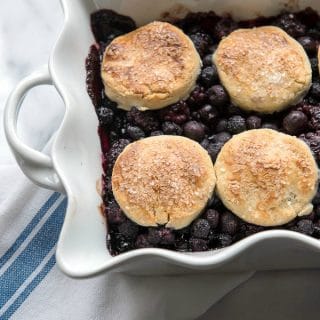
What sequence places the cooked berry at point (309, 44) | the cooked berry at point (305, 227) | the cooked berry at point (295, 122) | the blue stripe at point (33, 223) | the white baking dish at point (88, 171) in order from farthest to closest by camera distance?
the blue stripe at point (33, 223) → the cooked berry at point (309, 44) → the cooked berry at point (295, 122) → the cooked berry at point (305, 227) → the white baking dish at point (88, 171)

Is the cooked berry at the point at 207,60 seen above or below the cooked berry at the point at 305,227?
above

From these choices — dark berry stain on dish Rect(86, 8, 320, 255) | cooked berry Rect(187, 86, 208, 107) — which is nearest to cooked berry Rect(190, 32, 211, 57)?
dark berry stain on dish Rect(86, 8, 320, 255)

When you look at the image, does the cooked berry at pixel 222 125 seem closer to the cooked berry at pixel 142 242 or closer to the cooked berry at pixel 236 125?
the cooked berry at pixel 236 125

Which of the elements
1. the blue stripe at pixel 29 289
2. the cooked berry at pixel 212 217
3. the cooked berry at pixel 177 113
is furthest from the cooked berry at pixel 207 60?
the blue stripe at pixel 29 289

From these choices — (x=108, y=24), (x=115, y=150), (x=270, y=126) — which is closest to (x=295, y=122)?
(x=270, y=126)

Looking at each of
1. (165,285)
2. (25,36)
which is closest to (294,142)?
(165,285)

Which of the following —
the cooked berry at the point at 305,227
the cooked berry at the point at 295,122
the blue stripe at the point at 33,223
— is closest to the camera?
the cooked berry at the point at 305,227

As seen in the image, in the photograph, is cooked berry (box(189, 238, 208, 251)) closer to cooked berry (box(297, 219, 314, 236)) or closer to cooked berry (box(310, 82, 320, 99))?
cooked berry (box(297, 219, 314, 236))
